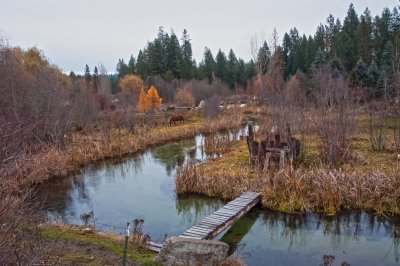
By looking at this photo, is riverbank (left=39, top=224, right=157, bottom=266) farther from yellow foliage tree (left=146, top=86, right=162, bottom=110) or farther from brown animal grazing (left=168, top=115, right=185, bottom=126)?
yellow foliage tree (left=146, top=86, right=162, bottom=110)

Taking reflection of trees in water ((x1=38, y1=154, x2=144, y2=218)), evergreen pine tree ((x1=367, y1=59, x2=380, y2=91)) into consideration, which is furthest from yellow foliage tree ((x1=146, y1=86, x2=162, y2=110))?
evergreen pine tree ((x1=367, y1=59, x2=380, y2=91))

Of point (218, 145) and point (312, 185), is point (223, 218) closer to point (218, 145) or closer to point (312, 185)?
point (312, 185)

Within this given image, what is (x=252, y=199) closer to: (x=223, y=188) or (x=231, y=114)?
(x=223, y=188)

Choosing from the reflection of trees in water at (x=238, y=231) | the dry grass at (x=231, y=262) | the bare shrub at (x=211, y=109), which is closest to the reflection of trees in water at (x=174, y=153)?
the bare shrub at (x=211, y=109)

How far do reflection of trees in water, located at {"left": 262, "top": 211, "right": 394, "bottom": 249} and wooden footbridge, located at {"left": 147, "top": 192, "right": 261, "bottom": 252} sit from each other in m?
0.62

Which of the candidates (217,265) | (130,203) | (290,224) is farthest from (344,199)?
(130,203)

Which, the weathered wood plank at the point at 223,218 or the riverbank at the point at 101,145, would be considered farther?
the riverbank at the point at 101,145

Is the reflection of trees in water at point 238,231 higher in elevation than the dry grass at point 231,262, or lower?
lower

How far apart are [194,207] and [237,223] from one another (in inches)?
68.7

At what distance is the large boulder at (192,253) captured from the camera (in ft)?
20.4

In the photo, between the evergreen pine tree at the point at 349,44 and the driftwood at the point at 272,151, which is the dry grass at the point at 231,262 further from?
the evergreen pine tree at the point at 349,44

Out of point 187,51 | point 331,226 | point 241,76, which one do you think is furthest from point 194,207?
point 187,51

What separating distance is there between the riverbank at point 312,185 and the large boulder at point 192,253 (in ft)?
12.3

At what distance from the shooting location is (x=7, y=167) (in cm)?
419
